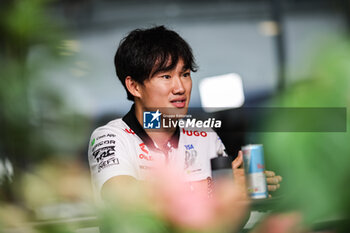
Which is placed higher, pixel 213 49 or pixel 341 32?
pixel 213 49

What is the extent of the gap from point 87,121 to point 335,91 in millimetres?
254

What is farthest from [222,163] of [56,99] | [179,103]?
[56,99]

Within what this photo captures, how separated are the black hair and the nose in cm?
3

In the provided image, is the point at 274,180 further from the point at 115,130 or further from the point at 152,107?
the point at 115,130

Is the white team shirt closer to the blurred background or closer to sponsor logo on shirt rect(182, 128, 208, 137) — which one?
sponsor logo on shirt rect(182, 128, 208, 137)

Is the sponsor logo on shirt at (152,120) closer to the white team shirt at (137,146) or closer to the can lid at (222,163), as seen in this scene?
the white team shirt at (137,146)

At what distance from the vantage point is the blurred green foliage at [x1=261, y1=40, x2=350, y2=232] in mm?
178

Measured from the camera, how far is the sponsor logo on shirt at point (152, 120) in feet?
2.61

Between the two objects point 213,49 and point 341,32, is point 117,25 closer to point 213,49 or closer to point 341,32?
point 213,49

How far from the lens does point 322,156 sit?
179 millimetres

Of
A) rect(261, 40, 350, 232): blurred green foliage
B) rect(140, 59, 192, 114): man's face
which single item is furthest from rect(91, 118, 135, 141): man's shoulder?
rect(261, 40, 350, 232): blurred green foliage

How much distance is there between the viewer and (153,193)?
0.63 feet

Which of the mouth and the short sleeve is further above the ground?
the mouth

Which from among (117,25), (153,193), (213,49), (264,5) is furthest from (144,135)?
(264,5)
